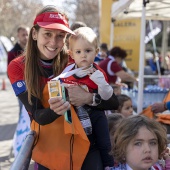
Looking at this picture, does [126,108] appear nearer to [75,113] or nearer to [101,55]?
[75,113]

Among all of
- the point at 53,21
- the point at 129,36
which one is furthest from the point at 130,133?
the point at 129,36

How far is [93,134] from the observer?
9.53 feet

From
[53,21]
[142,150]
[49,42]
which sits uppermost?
[53,21]

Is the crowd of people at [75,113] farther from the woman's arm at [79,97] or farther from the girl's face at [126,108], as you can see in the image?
the girl's face at [126,108]

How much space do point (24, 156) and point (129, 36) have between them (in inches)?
617

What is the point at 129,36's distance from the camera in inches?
698

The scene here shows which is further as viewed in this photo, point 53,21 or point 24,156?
point 53,21

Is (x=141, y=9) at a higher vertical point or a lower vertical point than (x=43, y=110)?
higher

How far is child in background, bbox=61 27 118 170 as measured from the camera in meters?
2.77

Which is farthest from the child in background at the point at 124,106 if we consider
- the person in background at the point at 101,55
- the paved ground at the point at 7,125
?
the person in background at the point at 101,55

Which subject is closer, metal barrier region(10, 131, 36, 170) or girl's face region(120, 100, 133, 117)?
metal barrier region(10, 131, 36, 170)

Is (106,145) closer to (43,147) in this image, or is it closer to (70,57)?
(43,147)

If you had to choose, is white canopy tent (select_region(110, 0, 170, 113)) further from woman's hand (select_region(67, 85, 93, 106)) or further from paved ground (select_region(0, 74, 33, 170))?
woman's hand (select_region(67, 85, 93, 106))

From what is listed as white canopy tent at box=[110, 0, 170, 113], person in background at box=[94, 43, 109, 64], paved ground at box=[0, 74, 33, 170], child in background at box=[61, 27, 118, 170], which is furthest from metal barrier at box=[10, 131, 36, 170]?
person in background at box=[94, 43, 109, 64]
